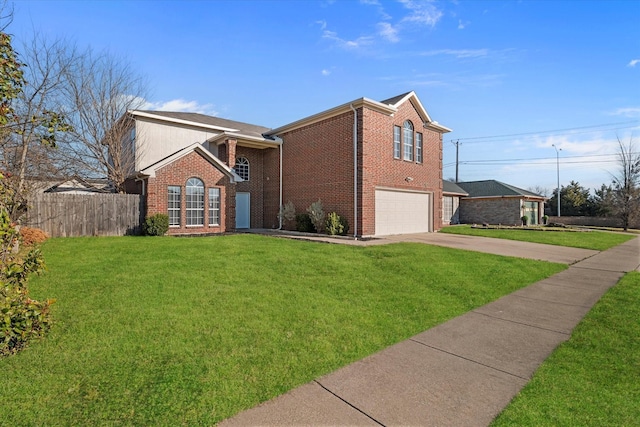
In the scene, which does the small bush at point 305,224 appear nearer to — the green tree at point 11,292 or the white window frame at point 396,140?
the white window frame at point 396,140

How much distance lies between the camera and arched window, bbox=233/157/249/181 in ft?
67.2

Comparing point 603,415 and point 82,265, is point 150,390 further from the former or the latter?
point 82,265

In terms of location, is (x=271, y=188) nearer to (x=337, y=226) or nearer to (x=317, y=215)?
(x=317, y=215)

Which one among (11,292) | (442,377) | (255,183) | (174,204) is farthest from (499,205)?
(11,292)

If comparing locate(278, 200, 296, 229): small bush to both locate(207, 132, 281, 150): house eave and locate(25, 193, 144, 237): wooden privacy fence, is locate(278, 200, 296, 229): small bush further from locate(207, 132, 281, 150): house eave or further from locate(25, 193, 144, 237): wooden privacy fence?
locate(25, 193, 144, 237): wooden privacy fence

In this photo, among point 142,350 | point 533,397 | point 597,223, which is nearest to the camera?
point 533,397

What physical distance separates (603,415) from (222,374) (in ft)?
11.8

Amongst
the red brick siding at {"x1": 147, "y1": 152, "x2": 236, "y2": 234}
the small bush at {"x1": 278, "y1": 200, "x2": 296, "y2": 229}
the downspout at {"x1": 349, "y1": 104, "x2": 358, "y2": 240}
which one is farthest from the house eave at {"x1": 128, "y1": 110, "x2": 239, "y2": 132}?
the downspout at {"x1": 349, "y1": 104, "x2": 358, "y2": 240}

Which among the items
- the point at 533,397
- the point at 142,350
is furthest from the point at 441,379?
the point at 142,350

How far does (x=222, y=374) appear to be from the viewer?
3482mm

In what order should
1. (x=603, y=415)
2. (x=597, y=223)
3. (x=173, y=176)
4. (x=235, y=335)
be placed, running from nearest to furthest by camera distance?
(x=603, y=415) < (x=235, y=335) < (x=173, y=176) < (x=597, y=223)

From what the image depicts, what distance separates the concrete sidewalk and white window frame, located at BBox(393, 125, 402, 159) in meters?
12.0

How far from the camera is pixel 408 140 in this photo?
1806cm

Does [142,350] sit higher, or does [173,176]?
[173,176]
